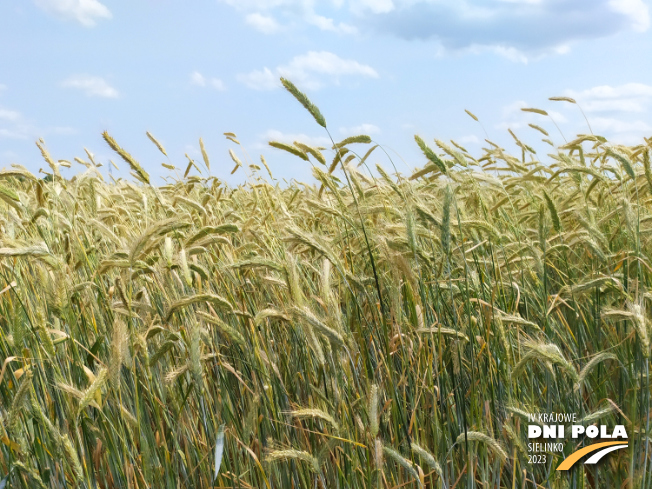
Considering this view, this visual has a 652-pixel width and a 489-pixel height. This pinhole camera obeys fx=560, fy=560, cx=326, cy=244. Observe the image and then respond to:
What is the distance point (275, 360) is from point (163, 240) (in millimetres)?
508

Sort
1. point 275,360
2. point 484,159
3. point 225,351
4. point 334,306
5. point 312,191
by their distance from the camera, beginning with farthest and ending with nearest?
point 484,159 < point 312,191 < point 225,351 < point 275,360 < point 334,306

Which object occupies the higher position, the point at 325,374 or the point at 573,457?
the point at 325,374

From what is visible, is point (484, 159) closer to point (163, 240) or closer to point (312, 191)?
point (312, 191)

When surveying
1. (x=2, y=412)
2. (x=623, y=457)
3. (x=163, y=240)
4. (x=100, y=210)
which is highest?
(x=100, y=210)

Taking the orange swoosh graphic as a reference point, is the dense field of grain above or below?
above

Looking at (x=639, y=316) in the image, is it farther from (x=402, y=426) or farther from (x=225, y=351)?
(x=225, y=351)

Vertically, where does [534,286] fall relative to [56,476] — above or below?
above

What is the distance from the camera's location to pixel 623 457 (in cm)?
138

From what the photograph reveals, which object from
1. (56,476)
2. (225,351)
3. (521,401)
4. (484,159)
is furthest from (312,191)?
(56,476)

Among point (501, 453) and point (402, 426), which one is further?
point (402, 426)

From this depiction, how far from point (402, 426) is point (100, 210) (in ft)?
5.49

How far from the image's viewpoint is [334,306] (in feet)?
4.09

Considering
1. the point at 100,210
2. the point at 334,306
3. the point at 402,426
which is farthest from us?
the point at 100,210

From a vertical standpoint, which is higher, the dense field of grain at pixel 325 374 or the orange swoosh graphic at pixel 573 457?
the dense field of grain at pixel 325 374
